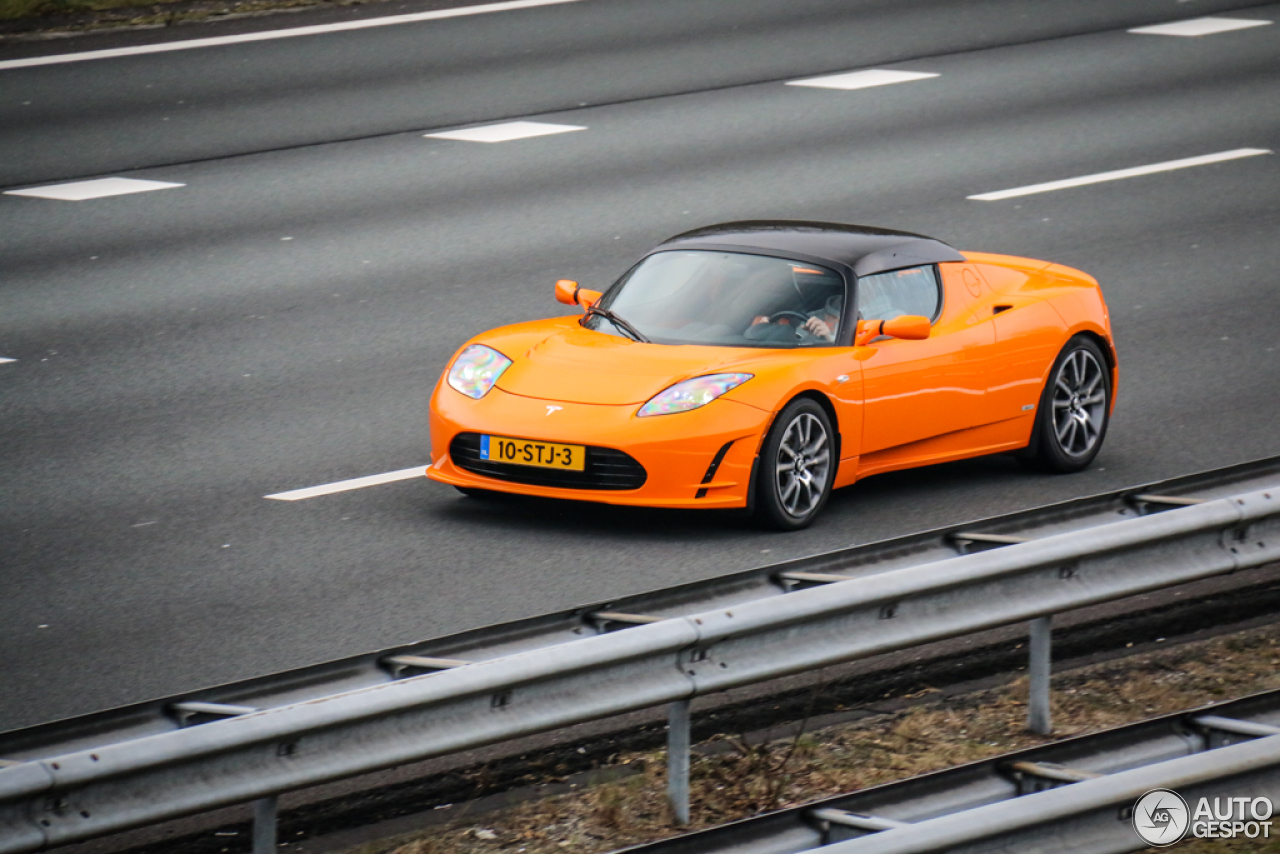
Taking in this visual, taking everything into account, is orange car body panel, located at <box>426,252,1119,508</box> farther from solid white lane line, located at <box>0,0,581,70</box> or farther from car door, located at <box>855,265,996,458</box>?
solid white lane line, located at <box>0,0,581,70</box>

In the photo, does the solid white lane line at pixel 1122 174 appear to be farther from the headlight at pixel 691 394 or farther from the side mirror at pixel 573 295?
the headlight at pixel 691 394

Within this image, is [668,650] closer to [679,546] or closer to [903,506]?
[679,546]

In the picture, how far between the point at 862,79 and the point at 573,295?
32.7ft

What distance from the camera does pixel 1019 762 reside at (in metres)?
5.32

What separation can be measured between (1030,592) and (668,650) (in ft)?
4.57

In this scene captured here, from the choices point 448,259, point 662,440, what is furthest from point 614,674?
point 448,259

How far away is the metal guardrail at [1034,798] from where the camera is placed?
4.69m

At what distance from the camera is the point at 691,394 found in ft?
27.9

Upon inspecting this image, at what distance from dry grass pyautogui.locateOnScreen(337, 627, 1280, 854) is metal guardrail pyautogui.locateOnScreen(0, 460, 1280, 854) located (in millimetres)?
235

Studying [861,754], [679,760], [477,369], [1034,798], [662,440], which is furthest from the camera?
[477,369]

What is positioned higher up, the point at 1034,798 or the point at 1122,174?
the point at 1122,174

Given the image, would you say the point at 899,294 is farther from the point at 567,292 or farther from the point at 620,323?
the point at 567,292

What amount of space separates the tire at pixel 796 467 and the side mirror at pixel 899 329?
487 millimetres

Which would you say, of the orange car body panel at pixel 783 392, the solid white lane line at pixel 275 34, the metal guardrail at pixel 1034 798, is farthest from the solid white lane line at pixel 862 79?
the metal guardrail at pixel 1034 798
